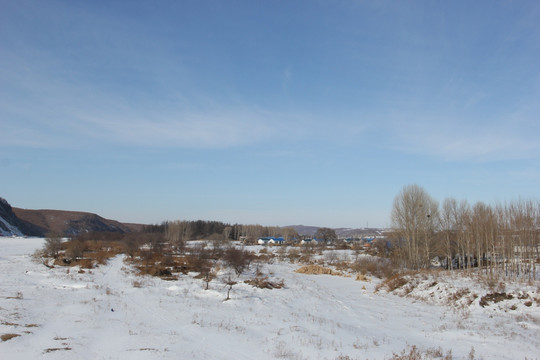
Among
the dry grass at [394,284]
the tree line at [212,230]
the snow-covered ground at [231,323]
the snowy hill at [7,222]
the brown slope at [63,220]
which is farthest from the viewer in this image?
the brown slope at [63,220]

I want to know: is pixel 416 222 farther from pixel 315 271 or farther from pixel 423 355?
pixel 423 355

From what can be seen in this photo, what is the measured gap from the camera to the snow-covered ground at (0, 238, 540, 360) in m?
10.4

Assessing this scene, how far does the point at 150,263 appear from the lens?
1331 inches

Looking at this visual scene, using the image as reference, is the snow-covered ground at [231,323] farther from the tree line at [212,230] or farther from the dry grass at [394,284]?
the tree line at [212,230]

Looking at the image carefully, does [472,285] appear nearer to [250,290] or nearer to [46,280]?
[250,290]

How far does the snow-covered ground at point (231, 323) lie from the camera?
10406 millimetres

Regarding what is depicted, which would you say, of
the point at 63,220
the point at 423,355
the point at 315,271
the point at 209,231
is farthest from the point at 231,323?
the point at 63,220

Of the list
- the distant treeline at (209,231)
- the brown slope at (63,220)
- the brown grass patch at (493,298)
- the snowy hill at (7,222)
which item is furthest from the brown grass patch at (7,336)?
the brown slope at (63,220)

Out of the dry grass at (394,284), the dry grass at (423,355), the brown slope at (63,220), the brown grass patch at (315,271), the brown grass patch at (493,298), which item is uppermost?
the brown slope at (63,220)

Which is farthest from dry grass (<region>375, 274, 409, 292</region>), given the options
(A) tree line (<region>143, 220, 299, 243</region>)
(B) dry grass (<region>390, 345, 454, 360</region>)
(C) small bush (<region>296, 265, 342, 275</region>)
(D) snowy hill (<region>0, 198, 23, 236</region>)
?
(D) snowy hill (<region>0, 198, 23, 236</region>)

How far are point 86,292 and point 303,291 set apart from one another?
48.9ft

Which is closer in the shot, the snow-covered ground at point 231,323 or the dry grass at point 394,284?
the snow-covered ground at point 231,323

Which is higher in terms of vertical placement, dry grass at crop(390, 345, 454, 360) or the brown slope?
the brown slope

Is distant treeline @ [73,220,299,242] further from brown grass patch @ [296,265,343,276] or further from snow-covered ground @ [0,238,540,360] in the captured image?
snow-covered ground @ [0,238,540,360]
